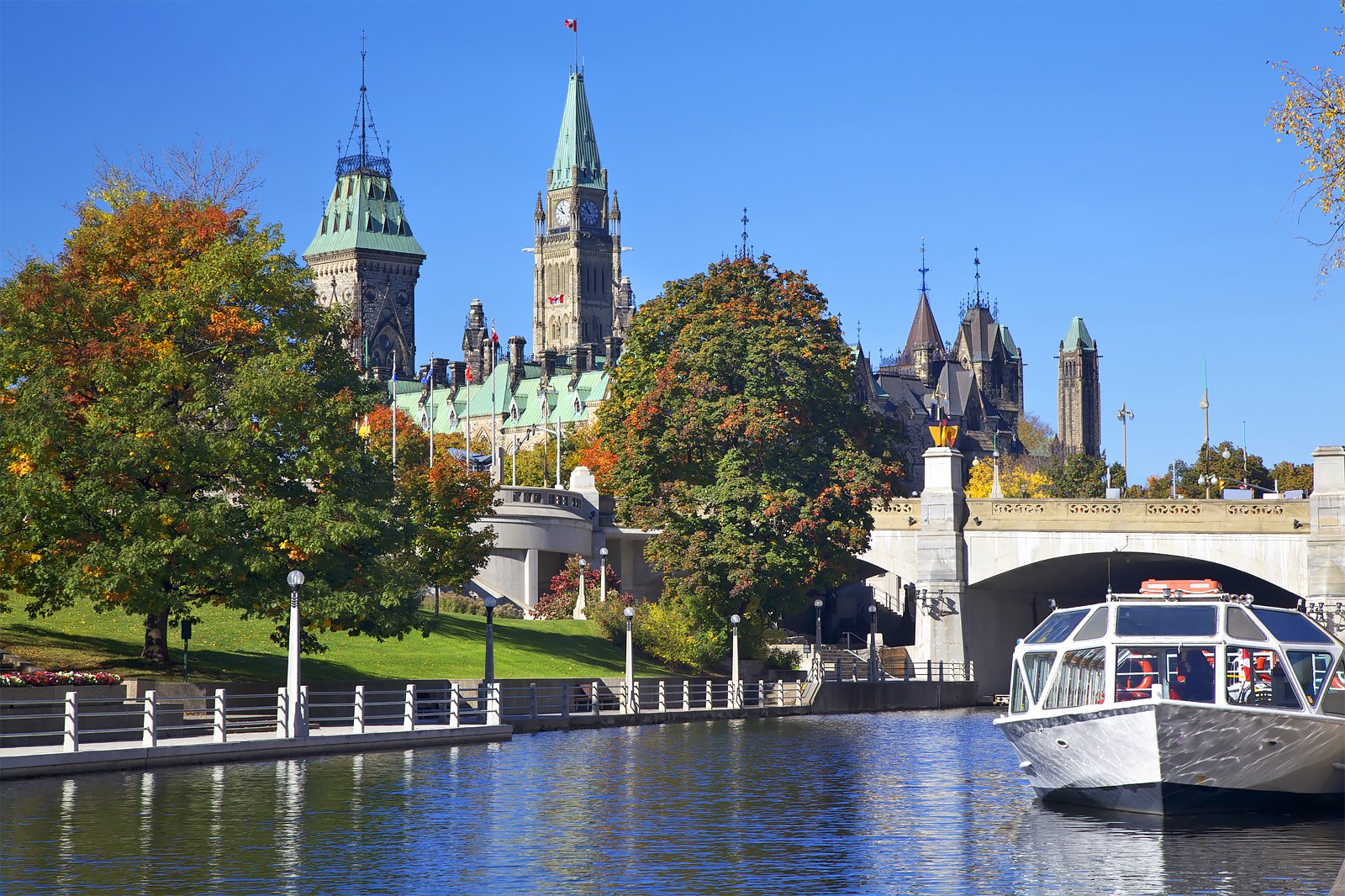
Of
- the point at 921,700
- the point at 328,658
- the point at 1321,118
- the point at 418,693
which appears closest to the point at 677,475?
the point at 921,700

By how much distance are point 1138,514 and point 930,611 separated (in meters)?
9.96

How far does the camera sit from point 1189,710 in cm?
2691

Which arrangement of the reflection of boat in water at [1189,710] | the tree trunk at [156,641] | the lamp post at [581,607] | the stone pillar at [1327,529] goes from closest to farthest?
the reflection of boat in water at [1189,710]
the tree trunk at [156,641]
the stone pillar at [1327,529]
the lamp post at [581,607]

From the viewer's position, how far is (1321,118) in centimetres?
2603

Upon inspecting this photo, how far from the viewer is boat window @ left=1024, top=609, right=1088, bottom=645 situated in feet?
102

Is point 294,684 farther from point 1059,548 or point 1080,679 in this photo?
point 1059,548

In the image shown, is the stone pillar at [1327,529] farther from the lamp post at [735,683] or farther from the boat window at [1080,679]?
the boat window at [1080,679]

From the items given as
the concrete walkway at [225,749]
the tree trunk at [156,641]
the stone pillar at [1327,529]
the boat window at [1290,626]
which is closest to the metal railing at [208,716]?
the concrete walkway at [225,749]

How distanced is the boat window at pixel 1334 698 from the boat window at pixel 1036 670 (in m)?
4.37

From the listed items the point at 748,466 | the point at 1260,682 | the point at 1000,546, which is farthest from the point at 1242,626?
the point at 1000,546

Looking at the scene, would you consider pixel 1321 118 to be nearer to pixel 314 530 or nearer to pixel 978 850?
pixel 978 850

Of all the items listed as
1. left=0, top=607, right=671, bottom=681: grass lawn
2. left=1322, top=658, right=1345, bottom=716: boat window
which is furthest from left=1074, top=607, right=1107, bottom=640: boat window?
left=0, top=607, right=671, bottom=681: grass lawn

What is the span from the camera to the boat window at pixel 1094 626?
29.9 metres

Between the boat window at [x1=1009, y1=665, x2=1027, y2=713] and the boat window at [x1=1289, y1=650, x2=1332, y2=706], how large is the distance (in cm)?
462
